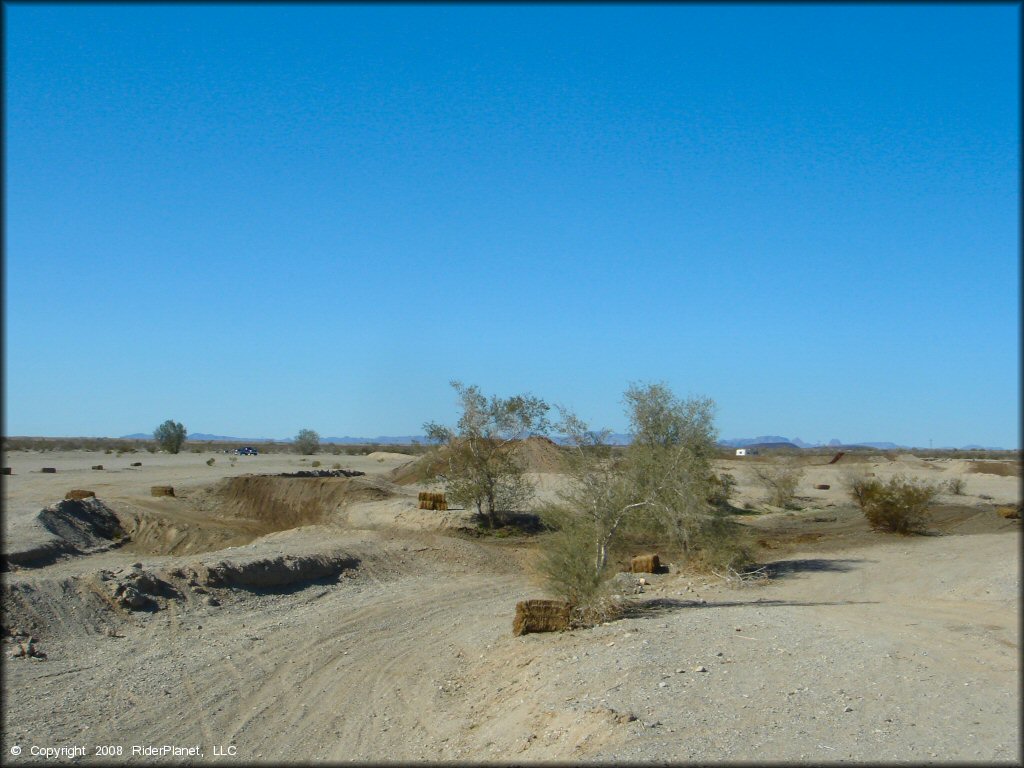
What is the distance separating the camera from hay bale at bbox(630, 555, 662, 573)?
21984 millimetres

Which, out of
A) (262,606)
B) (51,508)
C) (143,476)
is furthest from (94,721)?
(143,476)

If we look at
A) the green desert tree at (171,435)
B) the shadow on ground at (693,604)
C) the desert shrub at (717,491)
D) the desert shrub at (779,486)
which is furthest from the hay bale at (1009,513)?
the green desert tree at (171,435)

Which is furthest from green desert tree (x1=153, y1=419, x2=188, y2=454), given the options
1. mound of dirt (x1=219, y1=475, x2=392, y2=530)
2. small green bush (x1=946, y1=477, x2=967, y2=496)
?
small green bush (x1=946, y1=477, x2=967, y2=496)

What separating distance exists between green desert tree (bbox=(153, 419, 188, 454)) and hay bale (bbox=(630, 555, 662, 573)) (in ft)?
288

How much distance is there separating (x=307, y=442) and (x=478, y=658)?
10802 centimetres

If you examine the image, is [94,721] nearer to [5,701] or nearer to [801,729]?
[5,701]

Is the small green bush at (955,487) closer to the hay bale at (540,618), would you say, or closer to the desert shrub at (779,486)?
the desert shrub at (779,486)

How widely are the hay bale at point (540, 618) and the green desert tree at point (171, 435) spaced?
92.6 meters

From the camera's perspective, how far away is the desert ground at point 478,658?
29.7 ft

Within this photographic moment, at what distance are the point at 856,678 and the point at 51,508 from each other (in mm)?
25037

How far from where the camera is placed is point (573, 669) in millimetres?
12258

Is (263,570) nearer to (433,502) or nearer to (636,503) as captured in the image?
(636,503)

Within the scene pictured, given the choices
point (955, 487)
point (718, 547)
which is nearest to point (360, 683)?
point (718, 547)

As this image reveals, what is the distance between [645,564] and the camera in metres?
22.1
